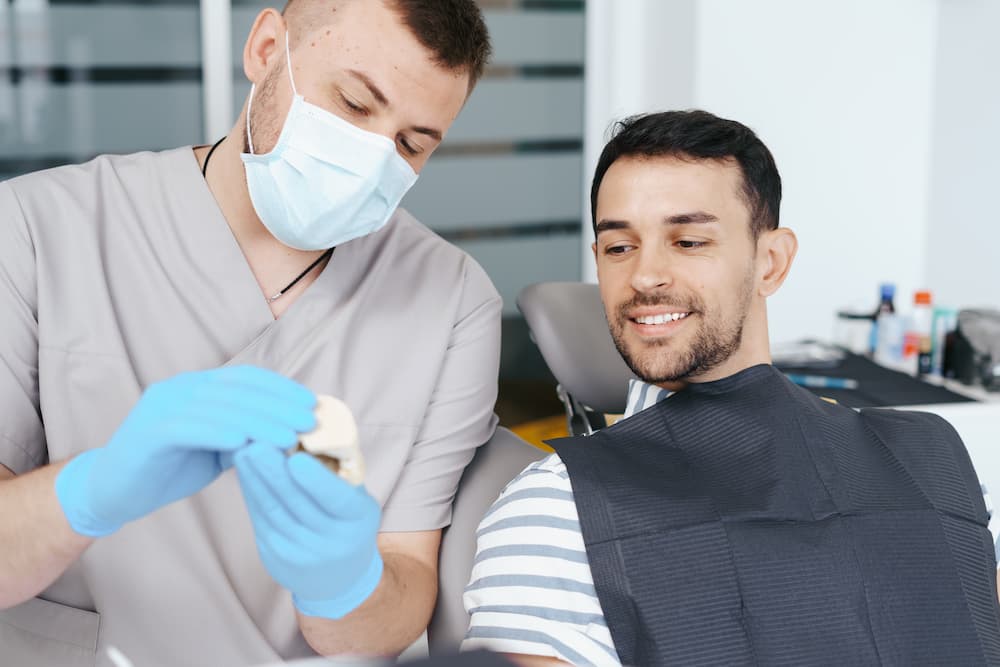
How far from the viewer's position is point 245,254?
1.29m

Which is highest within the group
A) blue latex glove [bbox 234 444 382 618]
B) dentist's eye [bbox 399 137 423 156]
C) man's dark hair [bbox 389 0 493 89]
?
man's dark hair [bbox 389 0 493 89]

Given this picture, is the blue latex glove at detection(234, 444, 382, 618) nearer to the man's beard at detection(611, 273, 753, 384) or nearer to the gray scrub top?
the gray scrub top

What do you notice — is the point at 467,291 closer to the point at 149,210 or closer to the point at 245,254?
the point at 245,254

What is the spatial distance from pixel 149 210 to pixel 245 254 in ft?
0.44

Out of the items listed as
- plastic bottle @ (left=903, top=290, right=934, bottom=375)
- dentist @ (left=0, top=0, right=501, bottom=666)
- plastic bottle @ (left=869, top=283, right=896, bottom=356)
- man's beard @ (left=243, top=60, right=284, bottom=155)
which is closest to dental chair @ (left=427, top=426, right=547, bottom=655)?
dentist @ (left=0, top=0, right=501, bottom=666)

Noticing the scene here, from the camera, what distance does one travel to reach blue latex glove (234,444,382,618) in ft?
2.45

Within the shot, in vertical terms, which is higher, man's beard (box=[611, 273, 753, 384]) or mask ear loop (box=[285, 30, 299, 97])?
mask ear loop (box=[285, 30, 299, 97])

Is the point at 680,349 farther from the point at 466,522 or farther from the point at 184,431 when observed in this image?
the point at 184,431

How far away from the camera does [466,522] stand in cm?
123

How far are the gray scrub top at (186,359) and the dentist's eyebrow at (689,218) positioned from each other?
278mm

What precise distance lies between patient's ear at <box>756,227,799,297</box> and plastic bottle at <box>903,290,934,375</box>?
1.15m

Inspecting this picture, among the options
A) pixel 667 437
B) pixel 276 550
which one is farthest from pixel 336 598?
pixel 667 437

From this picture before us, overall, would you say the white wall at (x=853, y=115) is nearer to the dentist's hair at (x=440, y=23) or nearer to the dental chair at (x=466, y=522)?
the dentist's hair at (x=440, y=23)

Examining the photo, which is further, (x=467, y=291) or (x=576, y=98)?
(x=576, y=98)
